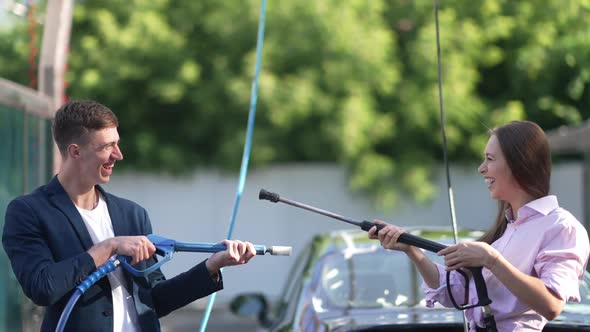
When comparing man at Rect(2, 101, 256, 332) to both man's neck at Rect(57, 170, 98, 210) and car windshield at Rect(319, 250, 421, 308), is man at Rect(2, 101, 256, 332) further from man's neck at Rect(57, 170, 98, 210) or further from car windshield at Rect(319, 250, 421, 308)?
car windshield at Rect(319, 250, 421, 308)

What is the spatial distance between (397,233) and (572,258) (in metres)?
0.52

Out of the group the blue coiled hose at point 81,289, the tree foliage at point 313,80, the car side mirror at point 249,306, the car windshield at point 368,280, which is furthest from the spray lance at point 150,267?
the tree foliage at point 313,80

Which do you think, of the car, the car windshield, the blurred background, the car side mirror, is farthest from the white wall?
the car windshield

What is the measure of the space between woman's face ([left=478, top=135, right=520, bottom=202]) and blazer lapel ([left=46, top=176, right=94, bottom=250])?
124cm

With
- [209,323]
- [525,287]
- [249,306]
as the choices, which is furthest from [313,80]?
[525,287]

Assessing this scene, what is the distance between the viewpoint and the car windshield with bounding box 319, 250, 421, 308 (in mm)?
4332

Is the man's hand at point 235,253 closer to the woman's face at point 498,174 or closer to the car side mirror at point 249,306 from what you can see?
the woman's face at point 498,174

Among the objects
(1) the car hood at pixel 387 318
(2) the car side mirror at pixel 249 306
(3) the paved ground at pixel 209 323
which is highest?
(1) the car hood at pixel 387 318

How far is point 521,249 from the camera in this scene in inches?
112

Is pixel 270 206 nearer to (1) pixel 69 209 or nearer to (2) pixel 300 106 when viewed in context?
(2) pixel 300 106

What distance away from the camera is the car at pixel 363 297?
359 cm

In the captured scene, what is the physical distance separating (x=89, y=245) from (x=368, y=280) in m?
1.93

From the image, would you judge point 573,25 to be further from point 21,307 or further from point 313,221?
point 313,221

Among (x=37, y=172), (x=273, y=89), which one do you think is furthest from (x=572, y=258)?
(x=273, y=89)
